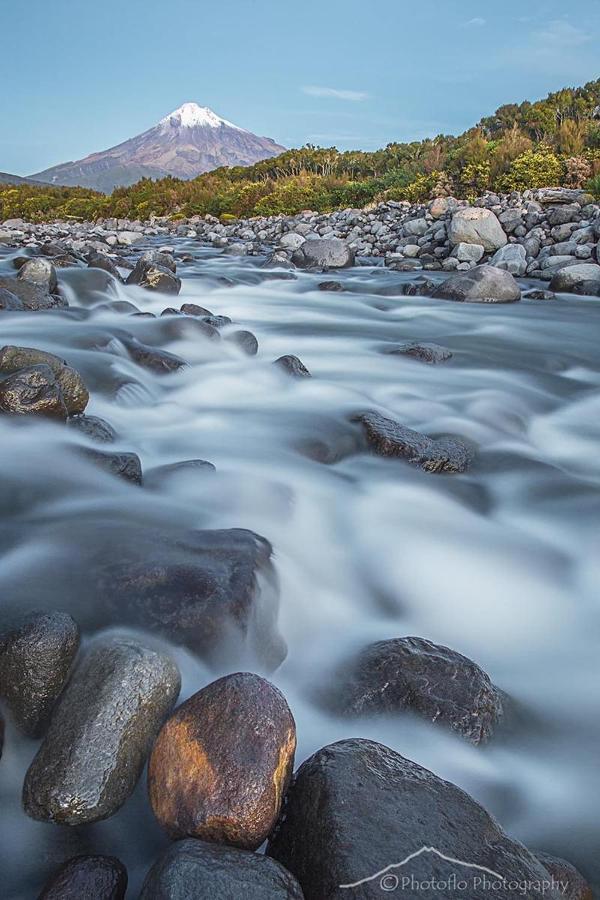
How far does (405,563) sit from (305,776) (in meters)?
1.76

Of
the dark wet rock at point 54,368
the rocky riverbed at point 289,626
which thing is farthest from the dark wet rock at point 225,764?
the dark wet rock at point 54,368

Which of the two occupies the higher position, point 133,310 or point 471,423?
point 133,310

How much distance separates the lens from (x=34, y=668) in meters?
1.93

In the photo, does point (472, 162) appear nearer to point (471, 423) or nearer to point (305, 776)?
point (471, 423)

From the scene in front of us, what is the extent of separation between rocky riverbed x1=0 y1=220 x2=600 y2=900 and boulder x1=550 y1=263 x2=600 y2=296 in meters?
5.31

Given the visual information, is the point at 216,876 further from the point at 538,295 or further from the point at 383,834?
the point at 538,295

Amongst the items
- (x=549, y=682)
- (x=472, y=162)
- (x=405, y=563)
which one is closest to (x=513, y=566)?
(x=405, y=563)

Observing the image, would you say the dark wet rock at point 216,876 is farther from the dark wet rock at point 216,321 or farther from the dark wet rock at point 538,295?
the dark wet rock at point 538,295

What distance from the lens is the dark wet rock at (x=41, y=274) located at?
27.7 feet

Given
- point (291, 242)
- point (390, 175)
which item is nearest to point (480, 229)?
point (291, 242)

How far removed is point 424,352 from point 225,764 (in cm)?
634

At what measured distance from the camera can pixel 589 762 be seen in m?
2.21

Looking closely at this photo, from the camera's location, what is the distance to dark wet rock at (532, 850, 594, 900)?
64.5 inches

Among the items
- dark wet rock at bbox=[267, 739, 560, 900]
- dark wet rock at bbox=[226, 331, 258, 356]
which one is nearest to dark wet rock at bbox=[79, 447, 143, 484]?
dark wet rock at bbox=[267, 739, 560, 900]
